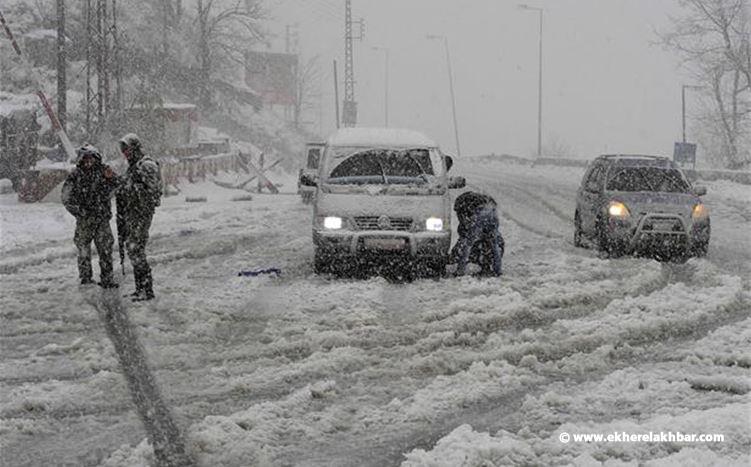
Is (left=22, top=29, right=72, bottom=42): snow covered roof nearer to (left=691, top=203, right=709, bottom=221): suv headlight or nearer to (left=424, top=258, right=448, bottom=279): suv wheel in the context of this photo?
(left=424, top=258, right=448, bottom=279): suv wheel

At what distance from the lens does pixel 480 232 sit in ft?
37.3

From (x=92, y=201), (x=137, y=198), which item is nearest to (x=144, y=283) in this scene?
(x=137, y=198)

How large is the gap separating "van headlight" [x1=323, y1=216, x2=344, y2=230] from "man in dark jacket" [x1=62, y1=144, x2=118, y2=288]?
8.85ft

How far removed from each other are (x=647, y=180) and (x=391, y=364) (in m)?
8.03

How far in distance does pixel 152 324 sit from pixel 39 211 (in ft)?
38.9

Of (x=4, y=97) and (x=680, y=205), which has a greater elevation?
(x=4, y=97)

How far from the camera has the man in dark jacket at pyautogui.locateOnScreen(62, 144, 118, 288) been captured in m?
9.94

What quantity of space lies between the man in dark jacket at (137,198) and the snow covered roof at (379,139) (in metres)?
3.07

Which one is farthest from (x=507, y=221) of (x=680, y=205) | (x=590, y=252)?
(x=680, y=205)

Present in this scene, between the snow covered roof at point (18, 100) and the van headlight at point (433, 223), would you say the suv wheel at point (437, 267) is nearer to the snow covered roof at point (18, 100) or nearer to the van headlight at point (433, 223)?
A: the van headlight at point (433, 223)

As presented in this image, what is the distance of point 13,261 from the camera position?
1252cm

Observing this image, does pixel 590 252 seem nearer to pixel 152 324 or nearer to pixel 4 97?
pixel 152 324

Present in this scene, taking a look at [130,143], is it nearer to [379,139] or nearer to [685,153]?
[379,139]

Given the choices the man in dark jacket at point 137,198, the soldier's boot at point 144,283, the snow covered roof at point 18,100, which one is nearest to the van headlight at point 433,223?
the man in dark jacket at point 137,198
